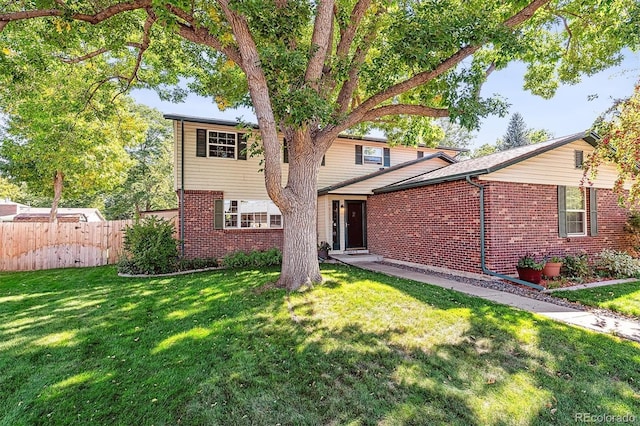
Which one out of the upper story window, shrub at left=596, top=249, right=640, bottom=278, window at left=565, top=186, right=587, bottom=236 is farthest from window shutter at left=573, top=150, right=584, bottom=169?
the upper story window

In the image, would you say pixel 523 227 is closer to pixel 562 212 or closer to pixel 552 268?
pixel 552 268

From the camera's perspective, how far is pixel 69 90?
36.2ft

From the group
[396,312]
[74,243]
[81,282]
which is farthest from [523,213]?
[74,243]

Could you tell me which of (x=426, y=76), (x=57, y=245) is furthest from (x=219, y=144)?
(x=426, y=76)

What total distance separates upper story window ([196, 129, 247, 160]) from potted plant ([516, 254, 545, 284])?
9.40 m

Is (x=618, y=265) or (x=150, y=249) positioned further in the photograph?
(x=150, y=249)

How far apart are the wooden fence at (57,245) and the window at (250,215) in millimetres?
4540

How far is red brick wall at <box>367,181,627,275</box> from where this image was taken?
805 centimetres

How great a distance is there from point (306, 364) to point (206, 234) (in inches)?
346

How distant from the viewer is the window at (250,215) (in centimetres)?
1173

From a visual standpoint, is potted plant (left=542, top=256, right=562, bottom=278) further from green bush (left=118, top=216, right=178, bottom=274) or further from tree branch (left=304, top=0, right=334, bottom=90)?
green bush (left=118, top=216, right=178, bottom=274)

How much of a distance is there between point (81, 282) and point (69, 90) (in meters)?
7.40

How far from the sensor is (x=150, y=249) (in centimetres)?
938

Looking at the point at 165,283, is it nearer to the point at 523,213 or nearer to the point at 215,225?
the point at 215,225
